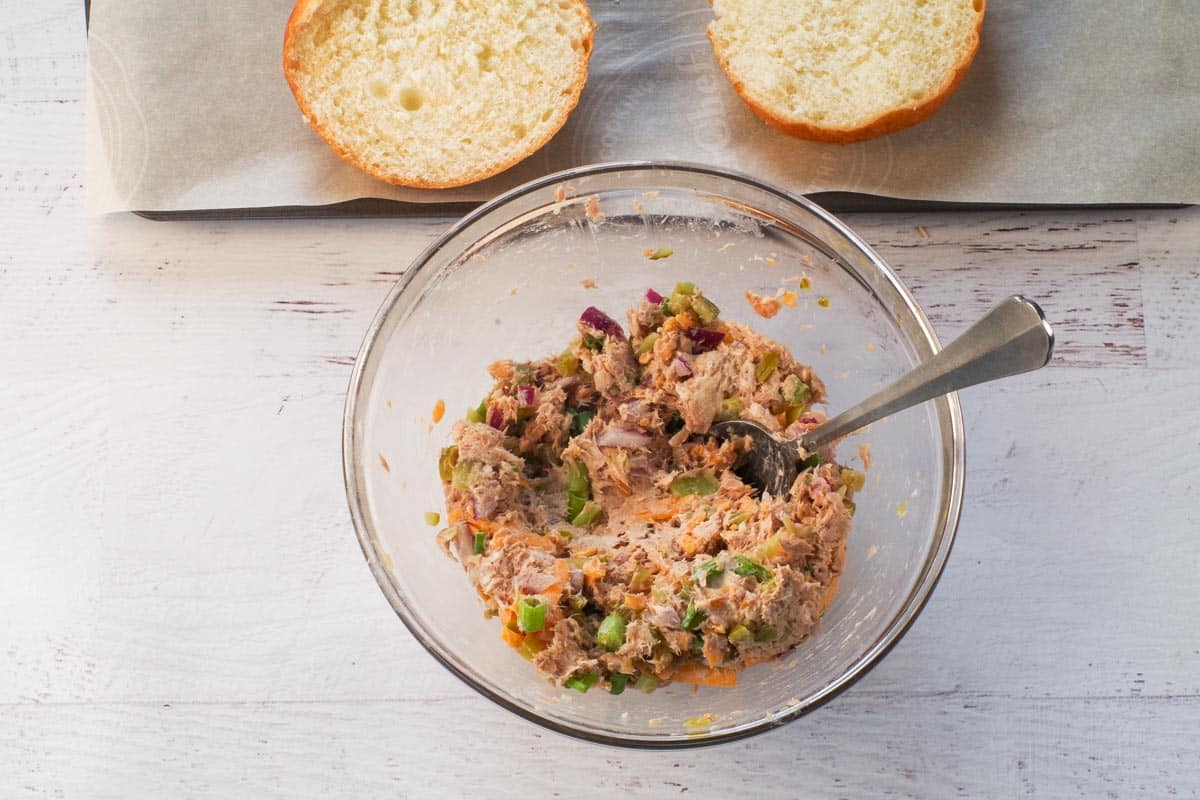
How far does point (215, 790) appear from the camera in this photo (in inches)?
93.0

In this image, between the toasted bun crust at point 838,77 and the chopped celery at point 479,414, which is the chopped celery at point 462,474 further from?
the toasted bun crust at point 838,77

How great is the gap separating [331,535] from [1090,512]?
71.5 inches

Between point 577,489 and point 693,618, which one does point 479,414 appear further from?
point 693,618

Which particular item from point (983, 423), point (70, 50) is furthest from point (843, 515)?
point (70, 50)

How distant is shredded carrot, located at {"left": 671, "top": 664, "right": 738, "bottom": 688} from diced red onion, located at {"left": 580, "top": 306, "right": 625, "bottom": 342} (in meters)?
0.70

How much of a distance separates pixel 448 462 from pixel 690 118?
107 centimetres

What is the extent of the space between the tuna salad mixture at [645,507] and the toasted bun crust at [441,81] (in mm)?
A: 556

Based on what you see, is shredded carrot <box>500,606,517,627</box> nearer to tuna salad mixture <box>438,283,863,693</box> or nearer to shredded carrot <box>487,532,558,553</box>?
tuna salad mixture <box>438,283,863,693</box>

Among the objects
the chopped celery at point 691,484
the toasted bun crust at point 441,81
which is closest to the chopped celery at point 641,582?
the chopped celery at point 691,484

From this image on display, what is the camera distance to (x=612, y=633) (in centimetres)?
188

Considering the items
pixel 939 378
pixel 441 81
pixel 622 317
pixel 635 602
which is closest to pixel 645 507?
pixel 635 602

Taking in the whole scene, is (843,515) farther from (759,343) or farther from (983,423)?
(983,423)

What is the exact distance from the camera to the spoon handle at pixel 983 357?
4.83ft

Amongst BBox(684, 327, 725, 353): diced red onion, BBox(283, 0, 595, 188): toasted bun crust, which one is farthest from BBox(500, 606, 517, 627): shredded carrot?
BBox(283, 0, 595, 188): toasted bun crust
